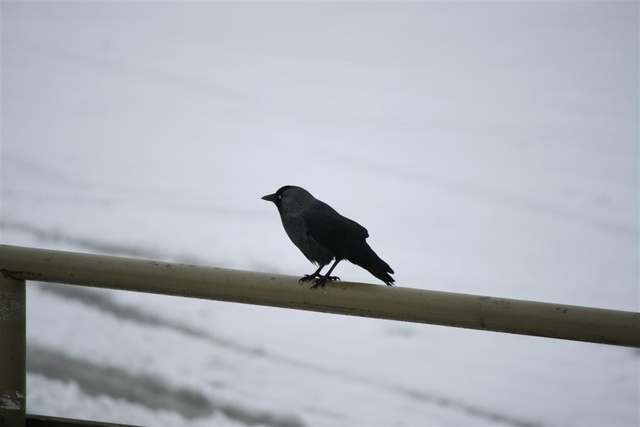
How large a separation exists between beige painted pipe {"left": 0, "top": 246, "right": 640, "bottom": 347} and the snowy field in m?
1.86

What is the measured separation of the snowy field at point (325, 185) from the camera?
371 centimetres

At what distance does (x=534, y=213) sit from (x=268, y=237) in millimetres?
1866

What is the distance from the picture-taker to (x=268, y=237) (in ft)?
18.0

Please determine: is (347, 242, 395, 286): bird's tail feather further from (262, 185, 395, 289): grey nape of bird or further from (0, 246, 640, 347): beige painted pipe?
(0, 246, 640, 347): beige painted pipe

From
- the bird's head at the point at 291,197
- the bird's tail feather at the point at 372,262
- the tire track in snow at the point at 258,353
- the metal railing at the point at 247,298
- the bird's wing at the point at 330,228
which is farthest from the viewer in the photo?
the tire track in snow at the point at 258,353

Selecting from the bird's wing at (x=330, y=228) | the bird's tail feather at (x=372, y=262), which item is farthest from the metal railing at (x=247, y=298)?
the bird's wing at (x=330, y=228)

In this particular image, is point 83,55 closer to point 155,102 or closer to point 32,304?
point 155,102

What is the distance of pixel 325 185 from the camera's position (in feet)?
19.7

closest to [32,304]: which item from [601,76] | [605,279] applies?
[605,279]

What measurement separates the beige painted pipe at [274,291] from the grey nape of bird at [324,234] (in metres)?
0.54

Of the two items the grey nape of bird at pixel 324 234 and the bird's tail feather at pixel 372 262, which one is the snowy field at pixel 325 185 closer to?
the grey nape of bird at pixel 324 234

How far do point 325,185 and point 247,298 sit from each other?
454cm

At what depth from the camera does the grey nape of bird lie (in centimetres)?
210

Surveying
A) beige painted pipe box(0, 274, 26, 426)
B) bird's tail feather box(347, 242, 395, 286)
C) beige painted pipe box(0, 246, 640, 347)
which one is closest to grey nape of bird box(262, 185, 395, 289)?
bird's tail feather box(347, 242, 395, 286)
